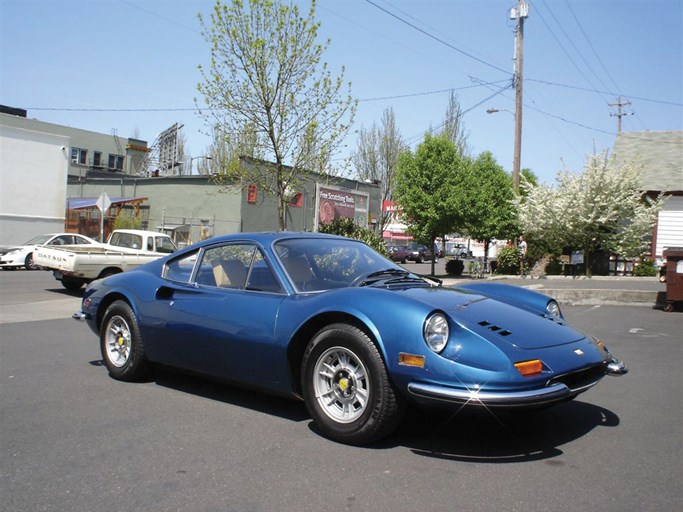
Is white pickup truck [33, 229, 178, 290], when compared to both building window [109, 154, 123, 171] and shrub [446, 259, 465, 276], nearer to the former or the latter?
shrub [446, 259, 465, 276]

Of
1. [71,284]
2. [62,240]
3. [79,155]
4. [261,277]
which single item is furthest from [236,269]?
[79,155]

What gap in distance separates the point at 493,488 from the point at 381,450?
31.1 inches

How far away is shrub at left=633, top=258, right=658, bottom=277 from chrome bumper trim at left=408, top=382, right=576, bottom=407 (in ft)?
70.3

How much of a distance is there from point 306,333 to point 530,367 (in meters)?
1.45

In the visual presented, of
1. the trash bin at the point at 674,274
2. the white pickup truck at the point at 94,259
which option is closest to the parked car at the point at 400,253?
the white pickup truck at the point at 94,259

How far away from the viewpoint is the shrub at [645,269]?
22.6 m

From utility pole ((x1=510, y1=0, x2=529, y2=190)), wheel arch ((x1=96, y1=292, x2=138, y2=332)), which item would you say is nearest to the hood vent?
wheel arch ((x1=96, y1=292, x2=138, y2=332))

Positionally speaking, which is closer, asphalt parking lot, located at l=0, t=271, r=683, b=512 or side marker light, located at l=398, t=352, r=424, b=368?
asphalt parking lot, located at l=0, t=271, r=683, b=512

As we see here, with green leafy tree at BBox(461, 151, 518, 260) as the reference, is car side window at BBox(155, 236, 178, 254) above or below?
below

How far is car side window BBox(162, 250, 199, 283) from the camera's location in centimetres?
523

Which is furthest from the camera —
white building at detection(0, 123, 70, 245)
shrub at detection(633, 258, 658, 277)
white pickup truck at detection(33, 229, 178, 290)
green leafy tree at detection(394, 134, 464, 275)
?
white building at detection(0, 123, 70, 245)

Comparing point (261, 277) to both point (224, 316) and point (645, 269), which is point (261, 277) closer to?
point (224, 316)

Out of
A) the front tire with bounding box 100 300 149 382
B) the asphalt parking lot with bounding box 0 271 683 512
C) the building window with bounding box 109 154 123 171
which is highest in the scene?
the building window with bounding box 109 154 123 171

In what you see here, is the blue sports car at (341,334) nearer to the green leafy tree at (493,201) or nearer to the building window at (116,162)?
the green leafy tree at (493,201)
